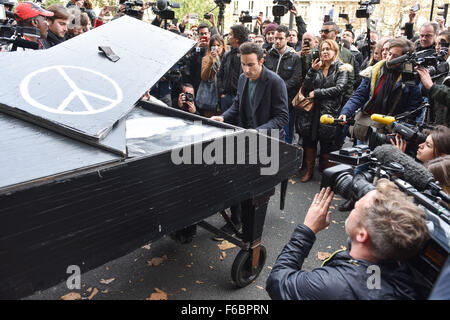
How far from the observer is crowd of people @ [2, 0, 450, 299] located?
1.38m

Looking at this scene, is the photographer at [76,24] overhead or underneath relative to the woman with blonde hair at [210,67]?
overhead

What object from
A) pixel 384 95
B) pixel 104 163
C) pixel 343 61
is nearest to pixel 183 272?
pixel 104 163

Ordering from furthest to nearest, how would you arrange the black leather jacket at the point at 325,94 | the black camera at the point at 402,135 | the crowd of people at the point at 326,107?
the black leather jacket at the point at 325,94, the black camera at the point at 402,135, the crowd of people at the point at 326,107

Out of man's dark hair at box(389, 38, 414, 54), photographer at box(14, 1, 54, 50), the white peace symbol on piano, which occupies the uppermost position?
photographer at box(14, 1, 54, 50)

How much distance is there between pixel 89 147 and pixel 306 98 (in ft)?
12.9

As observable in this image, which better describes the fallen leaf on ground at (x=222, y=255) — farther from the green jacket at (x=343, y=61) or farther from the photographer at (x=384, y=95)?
the green jacket at (x=343, y=61)

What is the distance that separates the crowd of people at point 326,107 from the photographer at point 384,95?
0.01 m

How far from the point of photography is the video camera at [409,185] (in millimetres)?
1272

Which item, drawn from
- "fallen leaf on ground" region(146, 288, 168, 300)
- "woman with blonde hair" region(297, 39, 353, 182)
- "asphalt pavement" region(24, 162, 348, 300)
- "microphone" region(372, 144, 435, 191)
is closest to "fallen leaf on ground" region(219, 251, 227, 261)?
"asphalt pavement" region(24, 162, 348, 300)

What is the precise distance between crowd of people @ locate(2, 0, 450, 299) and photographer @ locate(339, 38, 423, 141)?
0.4 inches

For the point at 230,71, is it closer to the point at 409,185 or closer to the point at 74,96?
the point at 74,96

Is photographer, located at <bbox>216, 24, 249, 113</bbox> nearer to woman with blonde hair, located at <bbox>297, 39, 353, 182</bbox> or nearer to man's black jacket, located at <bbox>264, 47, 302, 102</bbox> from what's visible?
man's black jacket, located at <bbox>264, 47, 302, 102</bbox>

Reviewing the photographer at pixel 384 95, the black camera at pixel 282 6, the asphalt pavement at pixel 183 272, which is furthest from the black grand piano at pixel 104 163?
the black camera at pixel 282 6

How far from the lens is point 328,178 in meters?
1.77
